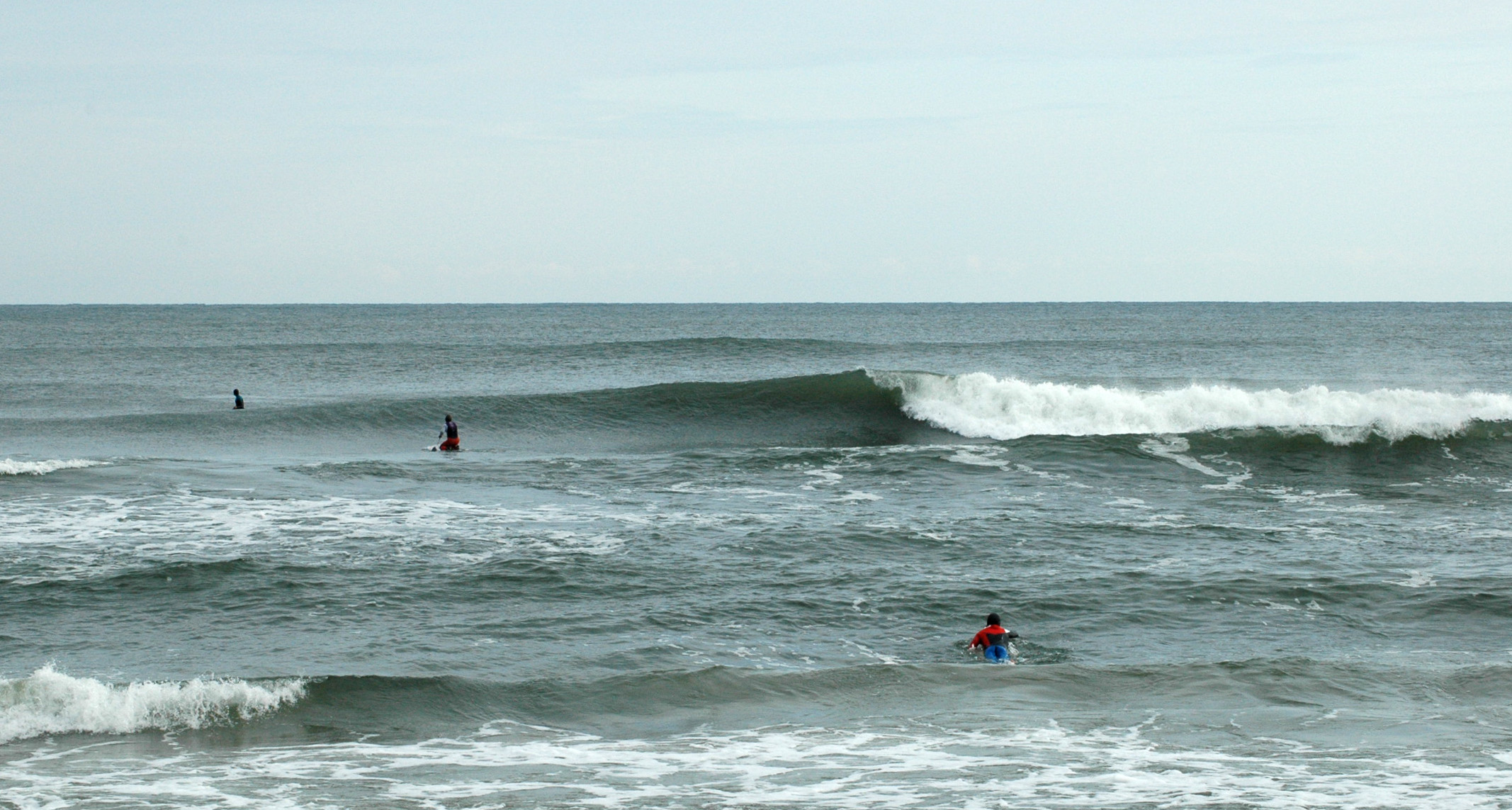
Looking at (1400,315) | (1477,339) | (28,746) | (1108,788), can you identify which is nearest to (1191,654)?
(1108,788)

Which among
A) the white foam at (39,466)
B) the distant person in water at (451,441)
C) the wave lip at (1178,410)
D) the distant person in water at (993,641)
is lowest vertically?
the distant person in water at (993,641)

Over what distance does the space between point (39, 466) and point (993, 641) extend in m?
18.2

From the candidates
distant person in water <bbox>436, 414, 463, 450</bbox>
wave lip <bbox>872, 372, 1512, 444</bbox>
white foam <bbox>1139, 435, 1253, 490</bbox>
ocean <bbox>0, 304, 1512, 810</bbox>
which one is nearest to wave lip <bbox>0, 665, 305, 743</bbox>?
ocean <bbox>0, 304, 1512, 810</bbox>

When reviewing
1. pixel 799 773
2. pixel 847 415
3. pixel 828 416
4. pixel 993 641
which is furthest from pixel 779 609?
pixel 847 415

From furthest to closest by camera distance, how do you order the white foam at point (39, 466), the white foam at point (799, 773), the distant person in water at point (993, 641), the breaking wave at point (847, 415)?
1. the breaking wave at point (847, 415)
2. the white foam at point (39, 466)
3. the distant person in water at point (993, 641)
4. the white foam at point (799, 773)

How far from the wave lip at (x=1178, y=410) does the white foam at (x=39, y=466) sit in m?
19.4

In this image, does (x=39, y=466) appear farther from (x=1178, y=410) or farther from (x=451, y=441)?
(x=1178, y=410)

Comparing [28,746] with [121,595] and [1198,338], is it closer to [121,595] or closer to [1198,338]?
[121,595]

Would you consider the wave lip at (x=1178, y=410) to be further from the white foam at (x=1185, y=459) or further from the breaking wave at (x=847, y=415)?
the white foam at (x=1185, y=459)

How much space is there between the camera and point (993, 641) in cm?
1286

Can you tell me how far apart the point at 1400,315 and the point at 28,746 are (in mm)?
125609

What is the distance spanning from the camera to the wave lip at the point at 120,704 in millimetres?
10578

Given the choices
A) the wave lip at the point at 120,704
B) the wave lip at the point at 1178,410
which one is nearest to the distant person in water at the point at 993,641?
the wave lip at the point at 120,704

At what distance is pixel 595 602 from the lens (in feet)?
47.6
